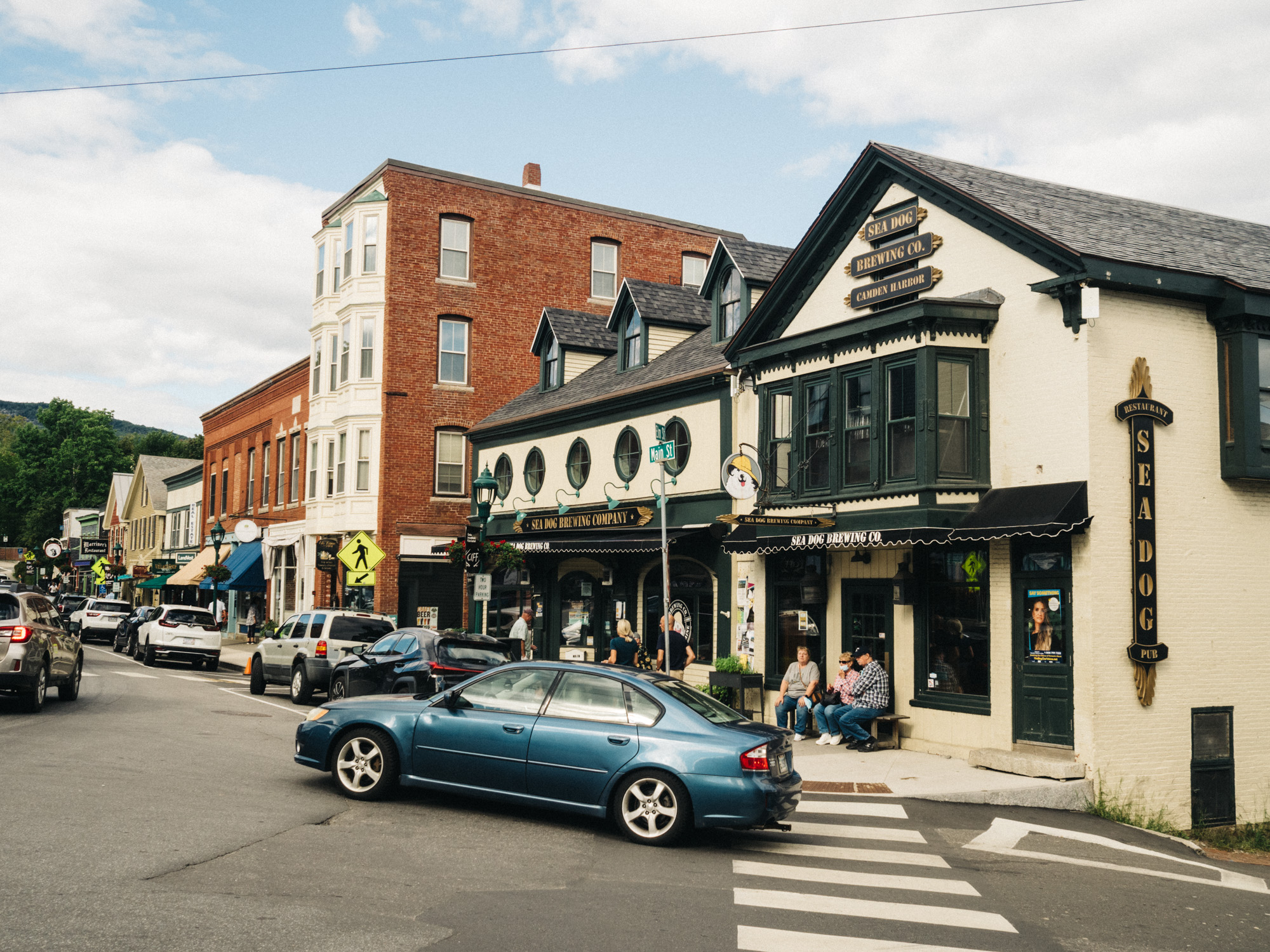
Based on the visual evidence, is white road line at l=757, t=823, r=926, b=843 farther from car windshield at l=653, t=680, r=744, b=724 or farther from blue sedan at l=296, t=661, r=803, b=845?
car windshield at l=653, t=680, r=744, b=724

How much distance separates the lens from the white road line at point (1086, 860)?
10023 millimetres

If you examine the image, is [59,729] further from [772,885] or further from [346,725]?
[772,885]

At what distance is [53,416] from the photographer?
96.0 metres

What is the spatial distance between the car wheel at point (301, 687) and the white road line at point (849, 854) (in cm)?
1291

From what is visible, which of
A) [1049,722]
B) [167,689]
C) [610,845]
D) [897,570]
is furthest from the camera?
[167,689]

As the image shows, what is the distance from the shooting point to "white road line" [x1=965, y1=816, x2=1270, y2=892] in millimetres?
10023

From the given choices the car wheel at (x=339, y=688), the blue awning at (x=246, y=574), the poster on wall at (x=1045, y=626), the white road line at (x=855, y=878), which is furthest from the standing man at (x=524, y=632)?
the blue awning at (x=246, y=574)

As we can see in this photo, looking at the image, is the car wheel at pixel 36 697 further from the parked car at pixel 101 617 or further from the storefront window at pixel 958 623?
the parked car at pixel 101 617

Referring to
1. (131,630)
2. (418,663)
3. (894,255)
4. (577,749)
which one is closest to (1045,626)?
(894,255)

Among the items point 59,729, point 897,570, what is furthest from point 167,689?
point 897,570

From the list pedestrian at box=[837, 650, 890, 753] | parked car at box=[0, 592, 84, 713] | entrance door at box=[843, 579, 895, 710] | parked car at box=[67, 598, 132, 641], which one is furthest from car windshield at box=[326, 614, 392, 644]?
parked car at box=[67, 598, 132, 641]

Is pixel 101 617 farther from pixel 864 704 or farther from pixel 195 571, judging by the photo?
pixel 864 704

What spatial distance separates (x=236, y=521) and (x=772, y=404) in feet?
109

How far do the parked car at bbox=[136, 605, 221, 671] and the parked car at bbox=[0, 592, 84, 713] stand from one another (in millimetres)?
12383
